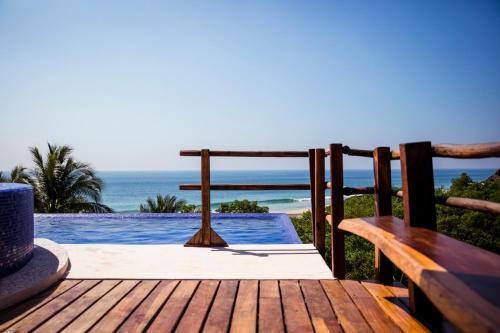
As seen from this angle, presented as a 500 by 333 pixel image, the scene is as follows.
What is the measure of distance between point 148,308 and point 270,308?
0.81 m

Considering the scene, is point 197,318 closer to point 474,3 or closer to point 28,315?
point 28,315

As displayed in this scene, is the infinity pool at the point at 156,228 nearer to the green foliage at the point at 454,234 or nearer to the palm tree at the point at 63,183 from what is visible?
the green foliage at the point at 454,234

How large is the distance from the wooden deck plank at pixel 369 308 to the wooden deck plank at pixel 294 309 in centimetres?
37

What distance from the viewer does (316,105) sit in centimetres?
3153

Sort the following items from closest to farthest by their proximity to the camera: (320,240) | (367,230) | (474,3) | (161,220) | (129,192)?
1. (367,230)
2. (320,240)
3. (161,220)
4. (474,3)
5. (129,192)

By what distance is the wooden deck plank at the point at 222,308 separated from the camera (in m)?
1.94

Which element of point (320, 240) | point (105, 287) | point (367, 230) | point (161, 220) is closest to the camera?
point (367, 230)

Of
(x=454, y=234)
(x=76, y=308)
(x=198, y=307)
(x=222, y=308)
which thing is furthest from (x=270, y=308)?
(x=454, y=234)

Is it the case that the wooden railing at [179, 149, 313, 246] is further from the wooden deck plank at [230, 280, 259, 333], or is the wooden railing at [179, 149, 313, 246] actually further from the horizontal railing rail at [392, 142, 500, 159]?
the horizontal railing rail at [392, 142, 500, 159]

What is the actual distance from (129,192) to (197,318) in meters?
64.6

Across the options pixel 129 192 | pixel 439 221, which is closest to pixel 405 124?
pixel 129 192

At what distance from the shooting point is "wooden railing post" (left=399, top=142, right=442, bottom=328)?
2027mm

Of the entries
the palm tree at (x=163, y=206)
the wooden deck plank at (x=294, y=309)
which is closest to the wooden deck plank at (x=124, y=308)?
the wooden deck plank at (x=294, y=309)

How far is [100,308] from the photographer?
2.23 m
